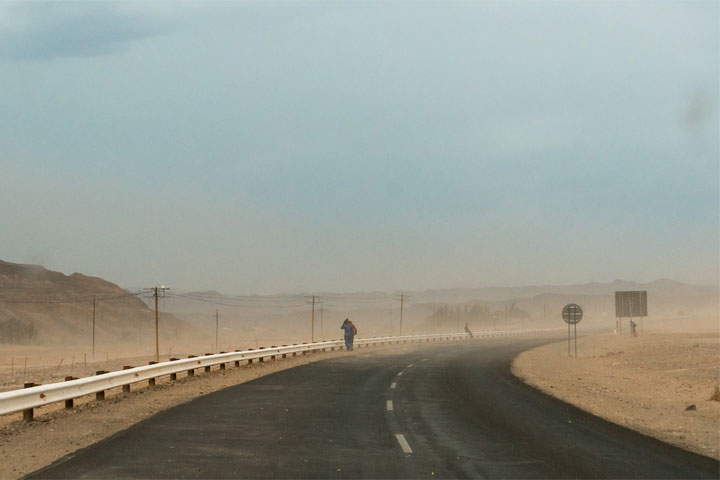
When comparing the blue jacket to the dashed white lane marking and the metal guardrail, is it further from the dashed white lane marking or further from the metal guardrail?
the dashed white lane marking

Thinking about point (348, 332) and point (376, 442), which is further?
point (348, 332)

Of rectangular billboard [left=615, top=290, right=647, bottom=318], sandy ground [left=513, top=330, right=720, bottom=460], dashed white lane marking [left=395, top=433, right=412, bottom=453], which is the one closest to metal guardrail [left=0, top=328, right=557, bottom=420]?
dashed white lane marking [left=395, top=433, right=412, bottom=453]

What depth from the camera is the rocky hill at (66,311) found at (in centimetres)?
13125

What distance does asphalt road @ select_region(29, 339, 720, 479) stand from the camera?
9.17 meters

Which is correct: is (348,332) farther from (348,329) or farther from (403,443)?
(403,443)

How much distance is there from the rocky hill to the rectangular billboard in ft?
246

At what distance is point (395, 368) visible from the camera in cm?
2973

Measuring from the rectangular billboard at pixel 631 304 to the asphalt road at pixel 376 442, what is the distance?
→ 57.0 metres

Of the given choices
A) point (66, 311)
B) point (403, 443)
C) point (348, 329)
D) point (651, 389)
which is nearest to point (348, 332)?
point (348, 329)

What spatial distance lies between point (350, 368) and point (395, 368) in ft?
6.06

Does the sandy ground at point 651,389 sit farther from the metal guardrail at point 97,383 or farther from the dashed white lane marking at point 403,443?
the metal guardrail at point 97,383

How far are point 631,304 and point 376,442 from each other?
66.4 meters

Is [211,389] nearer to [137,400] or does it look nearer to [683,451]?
[137,400]

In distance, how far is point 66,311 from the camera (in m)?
152
